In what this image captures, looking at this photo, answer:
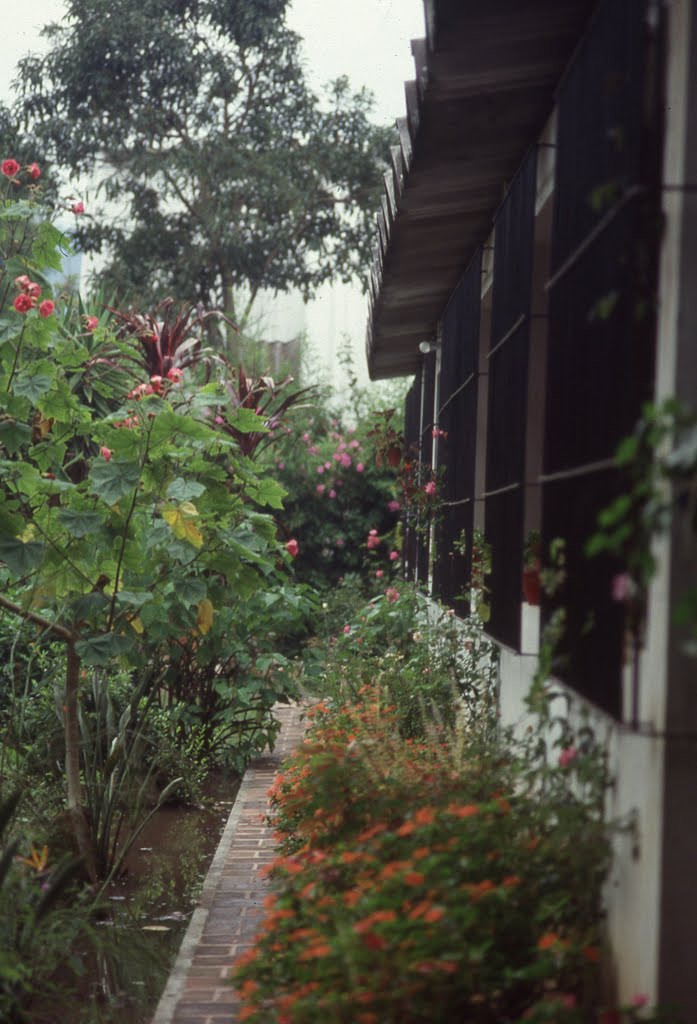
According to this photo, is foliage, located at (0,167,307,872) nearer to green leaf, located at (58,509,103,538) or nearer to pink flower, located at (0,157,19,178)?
green leaf, located at (58,509,103,538)

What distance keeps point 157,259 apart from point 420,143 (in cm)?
1909

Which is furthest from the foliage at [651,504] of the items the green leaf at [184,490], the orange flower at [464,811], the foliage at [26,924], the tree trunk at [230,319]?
the tree trunk at [230,319]

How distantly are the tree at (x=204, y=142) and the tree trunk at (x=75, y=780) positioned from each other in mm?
17679

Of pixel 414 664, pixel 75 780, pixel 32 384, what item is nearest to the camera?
pixel 32 384

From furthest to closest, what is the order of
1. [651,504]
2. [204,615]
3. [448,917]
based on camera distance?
[204,615]
[448,917]
[651,504]

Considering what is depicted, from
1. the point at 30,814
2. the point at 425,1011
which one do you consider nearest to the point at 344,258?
the point at 30,814

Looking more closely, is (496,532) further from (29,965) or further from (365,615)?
(365,615)

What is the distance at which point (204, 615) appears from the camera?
729 cm

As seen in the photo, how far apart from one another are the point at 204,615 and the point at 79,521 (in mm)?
1675

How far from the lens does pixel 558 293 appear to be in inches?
164

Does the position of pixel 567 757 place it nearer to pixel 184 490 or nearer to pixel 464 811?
pixel 464 811

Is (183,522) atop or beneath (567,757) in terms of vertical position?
atop

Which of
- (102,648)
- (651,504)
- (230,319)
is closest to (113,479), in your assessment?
(102,648)

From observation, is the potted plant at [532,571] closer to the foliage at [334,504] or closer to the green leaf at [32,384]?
the green leaf at [32,384]
